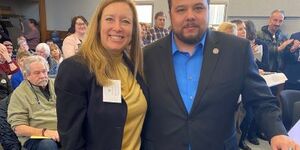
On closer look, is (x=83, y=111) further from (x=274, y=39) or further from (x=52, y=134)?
(x=274, y=39)

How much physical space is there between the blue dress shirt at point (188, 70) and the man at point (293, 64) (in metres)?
3.31

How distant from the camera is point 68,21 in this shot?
8797mm

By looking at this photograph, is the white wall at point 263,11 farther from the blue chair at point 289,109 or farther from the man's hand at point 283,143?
the man's hand at point 283,143

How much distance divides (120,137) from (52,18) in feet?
26.2

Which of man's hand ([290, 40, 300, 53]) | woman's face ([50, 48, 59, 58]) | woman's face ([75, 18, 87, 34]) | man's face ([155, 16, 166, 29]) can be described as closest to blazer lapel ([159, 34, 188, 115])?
woman's face ([75, 18, 87, 34])

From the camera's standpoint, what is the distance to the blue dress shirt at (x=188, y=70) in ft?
4.11

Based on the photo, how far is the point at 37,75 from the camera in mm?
2307

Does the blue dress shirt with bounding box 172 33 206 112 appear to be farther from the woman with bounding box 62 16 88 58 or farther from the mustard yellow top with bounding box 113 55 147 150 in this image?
the woman with bounding box 62 16 88 58

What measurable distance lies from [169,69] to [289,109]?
1.37 m

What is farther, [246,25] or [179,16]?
[246,25]

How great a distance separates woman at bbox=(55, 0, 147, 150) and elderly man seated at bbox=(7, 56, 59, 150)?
3.28 feet

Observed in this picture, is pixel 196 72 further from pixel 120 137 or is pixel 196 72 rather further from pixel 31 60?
pixel 31 60

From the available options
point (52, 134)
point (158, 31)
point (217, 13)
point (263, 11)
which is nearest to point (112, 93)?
point (52, 134)

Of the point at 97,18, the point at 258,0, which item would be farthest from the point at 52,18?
the point at 97,18
